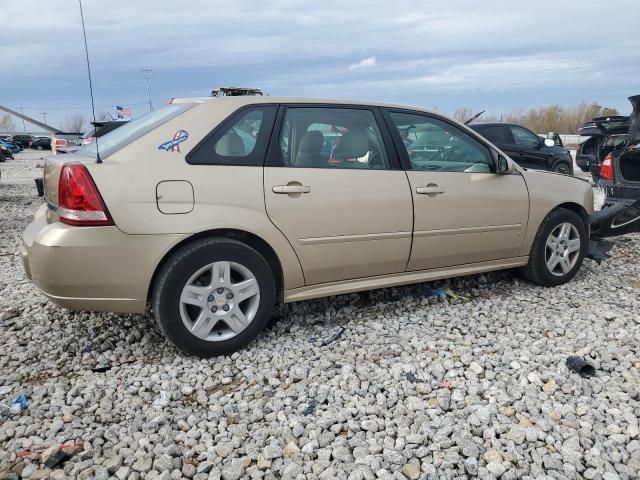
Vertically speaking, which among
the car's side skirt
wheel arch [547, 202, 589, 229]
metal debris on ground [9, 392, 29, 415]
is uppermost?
wheel arch [547, 202, 589, 229]

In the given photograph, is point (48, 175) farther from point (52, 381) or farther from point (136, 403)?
point (136, 403)

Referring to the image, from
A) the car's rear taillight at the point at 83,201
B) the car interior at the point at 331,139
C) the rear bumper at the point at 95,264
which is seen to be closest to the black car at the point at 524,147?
the car interior at the point at 331,139

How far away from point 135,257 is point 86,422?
0.90 m

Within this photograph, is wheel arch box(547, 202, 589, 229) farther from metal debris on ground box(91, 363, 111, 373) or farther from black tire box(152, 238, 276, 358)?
metal debris on ground box(91, 363, 111, 373)

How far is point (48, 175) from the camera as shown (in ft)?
10.3

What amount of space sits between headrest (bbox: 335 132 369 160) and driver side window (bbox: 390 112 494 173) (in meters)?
0.32

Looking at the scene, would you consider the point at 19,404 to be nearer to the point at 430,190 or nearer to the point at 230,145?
the point at 230,145

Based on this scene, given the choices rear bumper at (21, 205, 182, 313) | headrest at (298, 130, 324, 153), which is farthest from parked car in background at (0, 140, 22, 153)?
headrest at (298, 130, 324, 153)

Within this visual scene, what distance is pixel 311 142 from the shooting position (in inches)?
135

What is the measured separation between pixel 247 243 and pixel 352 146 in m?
1.03

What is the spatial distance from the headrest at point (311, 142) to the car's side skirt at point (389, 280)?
3.02 feet

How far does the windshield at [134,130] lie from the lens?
3111 millimetres

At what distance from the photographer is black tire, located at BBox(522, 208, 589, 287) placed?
445 cm

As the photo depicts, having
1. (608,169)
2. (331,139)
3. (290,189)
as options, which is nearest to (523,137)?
(608,169)
